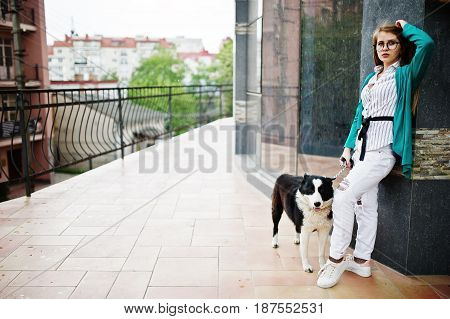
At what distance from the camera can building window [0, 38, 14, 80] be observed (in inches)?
767

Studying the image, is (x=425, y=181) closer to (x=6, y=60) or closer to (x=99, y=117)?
(x=99, y=117)

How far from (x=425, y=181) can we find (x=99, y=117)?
20.9 feet

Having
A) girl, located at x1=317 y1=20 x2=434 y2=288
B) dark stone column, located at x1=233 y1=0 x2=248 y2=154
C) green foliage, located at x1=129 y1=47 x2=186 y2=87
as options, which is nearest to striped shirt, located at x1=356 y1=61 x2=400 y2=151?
girl, located at x1=317 y1=20 x2=434 y2=288

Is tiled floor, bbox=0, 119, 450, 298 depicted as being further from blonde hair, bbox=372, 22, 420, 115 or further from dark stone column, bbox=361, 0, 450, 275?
blonde hair, bbox=372, 22, 420, 115

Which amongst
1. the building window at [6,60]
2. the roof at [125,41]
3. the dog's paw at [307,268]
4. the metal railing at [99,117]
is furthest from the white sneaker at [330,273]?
the roof at [125,41]

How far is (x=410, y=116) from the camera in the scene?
2.39 metres

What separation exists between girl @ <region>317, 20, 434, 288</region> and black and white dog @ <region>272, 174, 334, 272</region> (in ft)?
0.30

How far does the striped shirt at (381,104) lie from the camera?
7.91 feet

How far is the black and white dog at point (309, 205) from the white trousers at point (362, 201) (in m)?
0.08

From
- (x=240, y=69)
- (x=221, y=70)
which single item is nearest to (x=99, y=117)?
(x=240, y=69)

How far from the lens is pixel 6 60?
1981 centimetres

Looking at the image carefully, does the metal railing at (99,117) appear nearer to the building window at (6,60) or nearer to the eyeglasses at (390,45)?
the building window at (6,60)

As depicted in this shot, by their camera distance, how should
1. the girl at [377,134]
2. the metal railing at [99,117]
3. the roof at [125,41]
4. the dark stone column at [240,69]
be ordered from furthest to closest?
the roof at [125,41]
the dark stone column at [240,69]
the metal railing at [99,117]
the girl at [377,134]
